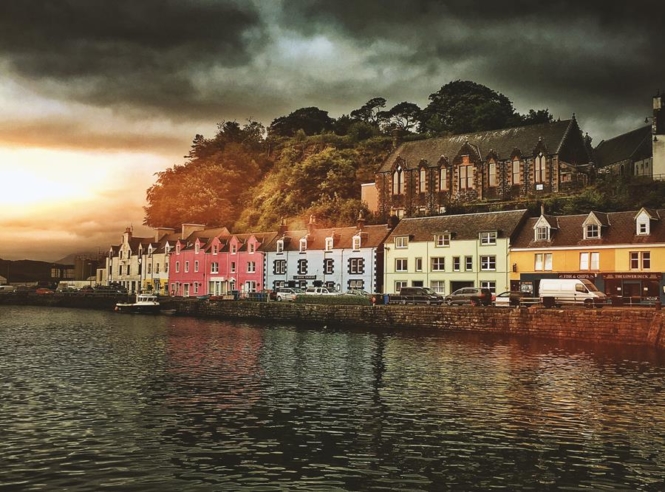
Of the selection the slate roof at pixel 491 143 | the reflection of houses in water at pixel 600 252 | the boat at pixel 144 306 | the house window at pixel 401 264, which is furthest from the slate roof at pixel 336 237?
the reflection of houses in water at pixel 600 252

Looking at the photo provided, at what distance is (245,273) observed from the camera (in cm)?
10444

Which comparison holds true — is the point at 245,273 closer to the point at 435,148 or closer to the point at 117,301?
the point at 117,301

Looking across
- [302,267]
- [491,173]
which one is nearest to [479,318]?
[302,267]

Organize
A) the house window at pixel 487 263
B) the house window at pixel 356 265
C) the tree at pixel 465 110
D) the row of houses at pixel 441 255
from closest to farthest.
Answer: the row of houses at pixel 441 255 → the house window at pixel 487 263 → the house window at pixel 356 265 → the tree at pixel 465 110

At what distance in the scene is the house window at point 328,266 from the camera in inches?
3600

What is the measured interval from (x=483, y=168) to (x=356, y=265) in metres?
24.2

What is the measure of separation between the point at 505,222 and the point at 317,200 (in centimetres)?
4613

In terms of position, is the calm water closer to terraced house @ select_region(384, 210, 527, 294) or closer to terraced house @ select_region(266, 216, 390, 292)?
terraced house @ select_region(384, 210, 527, 294)

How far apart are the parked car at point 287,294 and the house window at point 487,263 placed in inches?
910

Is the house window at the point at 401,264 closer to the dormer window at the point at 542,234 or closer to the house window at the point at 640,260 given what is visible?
the dormer window at the point at 542,234

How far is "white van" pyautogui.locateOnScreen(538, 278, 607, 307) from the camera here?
192 ft

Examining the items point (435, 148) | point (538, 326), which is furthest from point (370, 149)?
point (538, 326)

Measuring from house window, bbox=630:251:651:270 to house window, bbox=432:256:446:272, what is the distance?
69.3 feet

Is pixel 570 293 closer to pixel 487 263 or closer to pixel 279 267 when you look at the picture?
pixel 487 263
